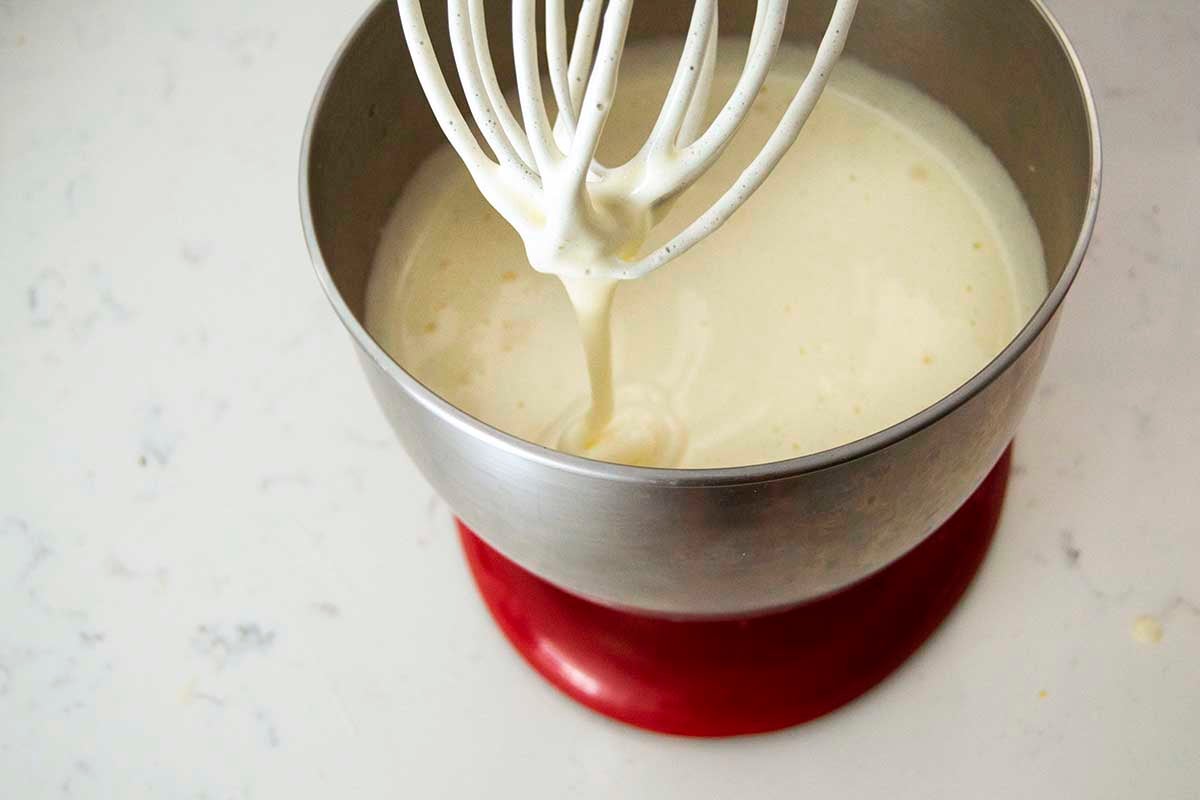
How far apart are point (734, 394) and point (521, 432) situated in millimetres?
117

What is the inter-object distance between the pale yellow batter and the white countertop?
96mm

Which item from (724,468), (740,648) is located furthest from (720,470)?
(740,648)

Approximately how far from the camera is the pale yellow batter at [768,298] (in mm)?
662

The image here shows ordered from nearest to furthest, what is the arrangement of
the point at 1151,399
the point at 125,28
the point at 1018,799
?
the point at 1018,799 < the point at 1151,399 < the point at 125,28

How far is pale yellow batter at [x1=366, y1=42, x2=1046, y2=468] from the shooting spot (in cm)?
66

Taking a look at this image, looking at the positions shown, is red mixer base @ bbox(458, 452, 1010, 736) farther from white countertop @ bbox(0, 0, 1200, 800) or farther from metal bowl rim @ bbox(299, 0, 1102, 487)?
metal bowl rim @ bbox(299, 0, 1102, 487)

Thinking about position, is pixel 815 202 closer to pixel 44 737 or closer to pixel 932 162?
pixel 932 162

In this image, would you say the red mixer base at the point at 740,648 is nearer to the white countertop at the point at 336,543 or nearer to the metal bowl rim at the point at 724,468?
the white countertop at the point at 336,543

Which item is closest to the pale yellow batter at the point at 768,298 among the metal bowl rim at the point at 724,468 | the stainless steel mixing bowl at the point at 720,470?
the stainless steel mixing bowl at the point at 720,470

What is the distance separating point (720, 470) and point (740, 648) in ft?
0.82

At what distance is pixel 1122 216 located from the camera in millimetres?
819

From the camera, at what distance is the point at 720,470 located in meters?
0.45

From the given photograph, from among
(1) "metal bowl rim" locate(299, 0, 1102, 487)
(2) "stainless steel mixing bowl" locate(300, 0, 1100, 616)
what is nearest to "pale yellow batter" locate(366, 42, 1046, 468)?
(2) "stainless steel mixing bowl" locate(300, 0, 1100, 616)

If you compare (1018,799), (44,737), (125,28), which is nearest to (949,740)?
(1018,799)
